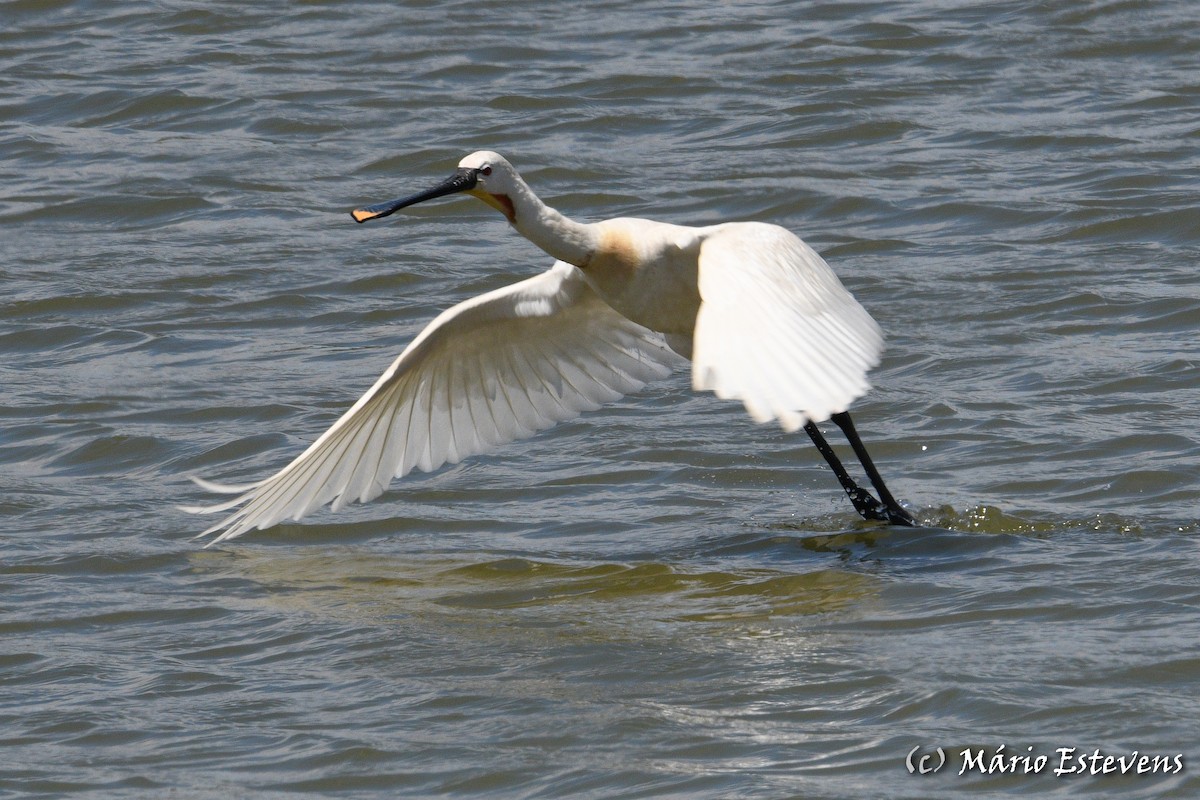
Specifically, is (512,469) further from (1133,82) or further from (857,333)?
(1133,82)

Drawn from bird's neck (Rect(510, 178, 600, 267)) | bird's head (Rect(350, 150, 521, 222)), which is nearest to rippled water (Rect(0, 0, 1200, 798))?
bird's neck (Rect(510, 178, 600, 267))

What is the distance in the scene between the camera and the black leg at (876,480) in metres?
9.57

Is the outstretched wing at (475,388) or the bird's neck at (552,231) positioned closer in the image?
the bird's neck at (552,231)

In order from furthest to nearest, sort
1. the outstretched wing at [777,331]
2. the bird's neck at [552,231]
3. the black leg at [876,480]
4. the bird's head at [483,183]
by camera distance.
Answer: the black leg at [876,480] → the bird's neck at [552,231] → the bird's head at [483,183] → the outstretched wing at [777,331]

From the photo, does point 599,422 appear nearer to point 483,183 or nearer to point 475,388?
point 475,388

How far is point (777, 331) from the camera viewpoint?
24.2 feet

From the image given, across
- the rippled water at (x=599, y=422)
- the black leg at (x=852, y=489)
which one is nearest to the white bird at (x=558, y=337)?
the black leg at (x=852, y=489)

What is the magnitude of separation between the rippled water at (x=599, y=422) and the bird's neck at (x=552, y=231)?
1291mm

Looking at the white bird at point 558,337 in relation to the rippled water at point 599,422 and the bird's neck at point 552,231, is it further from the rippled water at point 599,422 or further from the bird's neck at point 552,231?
the rippled water at point 599,422

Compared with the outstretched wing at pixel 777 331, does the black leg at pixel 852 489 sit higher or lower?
lower

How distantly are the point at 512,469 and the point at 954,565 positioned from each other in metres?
2.80

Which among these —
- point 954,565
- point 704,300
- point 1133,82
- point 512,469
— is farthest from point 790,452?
point 1133,82

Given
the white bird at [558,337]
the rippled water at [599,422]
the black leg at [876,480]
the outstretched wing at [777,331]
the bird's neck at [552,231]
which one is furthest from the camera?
the black leg at [876,480]

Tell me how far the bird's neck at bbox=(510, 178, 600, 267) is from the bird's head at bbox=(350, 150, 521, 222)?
47 millimetres
